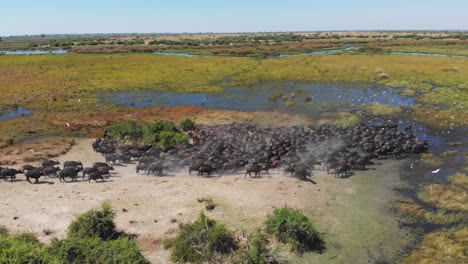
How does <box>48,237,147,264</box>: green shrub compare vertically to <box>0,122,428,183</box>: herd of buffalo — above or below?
above

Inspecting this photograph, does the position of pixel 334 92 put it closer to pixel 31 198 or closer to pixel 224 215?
pixel 224 215

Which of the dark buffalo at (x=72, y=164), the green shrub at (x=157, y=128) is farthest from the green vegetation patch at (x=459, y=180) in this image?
the dark buffalo at (x=72, y=164)

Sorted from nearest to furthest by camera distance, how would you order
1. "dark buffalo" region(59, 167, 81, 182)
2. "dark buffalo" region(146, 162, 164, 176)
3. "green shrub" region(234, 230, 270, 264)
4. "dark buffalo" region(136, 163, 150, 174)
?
"green shrub" region(234, 230, 270, 264) < "dark buffalo" region(59, 167, 81, 182) < "dark buffalo" region(146, 162, 164, 176) < "dark buffalo" region(136, 163, 150, 174)

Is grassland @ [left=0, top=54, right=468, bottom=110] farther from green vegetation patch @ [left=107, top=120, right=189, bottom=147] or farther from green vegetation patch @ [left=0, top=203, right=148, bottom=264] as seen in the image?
green vegetation patch @ [left=0, top=203, right=148, bottom=264]

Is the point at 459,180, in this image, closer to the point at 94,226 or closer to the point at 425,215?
the point at 425,215

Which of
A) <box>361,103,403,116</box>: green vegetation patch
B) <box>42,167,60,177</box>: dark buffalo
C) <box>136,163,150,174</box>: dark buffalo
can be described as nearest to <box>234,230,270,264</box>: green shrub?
<box>136,163,150,174</box>: dark buffalo

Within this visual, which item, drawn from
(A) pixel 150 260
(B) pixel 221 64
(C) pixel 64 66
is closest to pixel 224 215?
(A) pixel 150 260

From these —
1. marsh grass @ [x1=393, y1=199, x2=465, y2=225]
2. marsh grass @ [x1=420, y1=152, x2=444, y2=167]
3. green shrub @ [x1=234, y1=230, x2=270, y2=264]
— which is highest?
green shrub @ [x1=234, y1=230, x2=270, y2=264]
